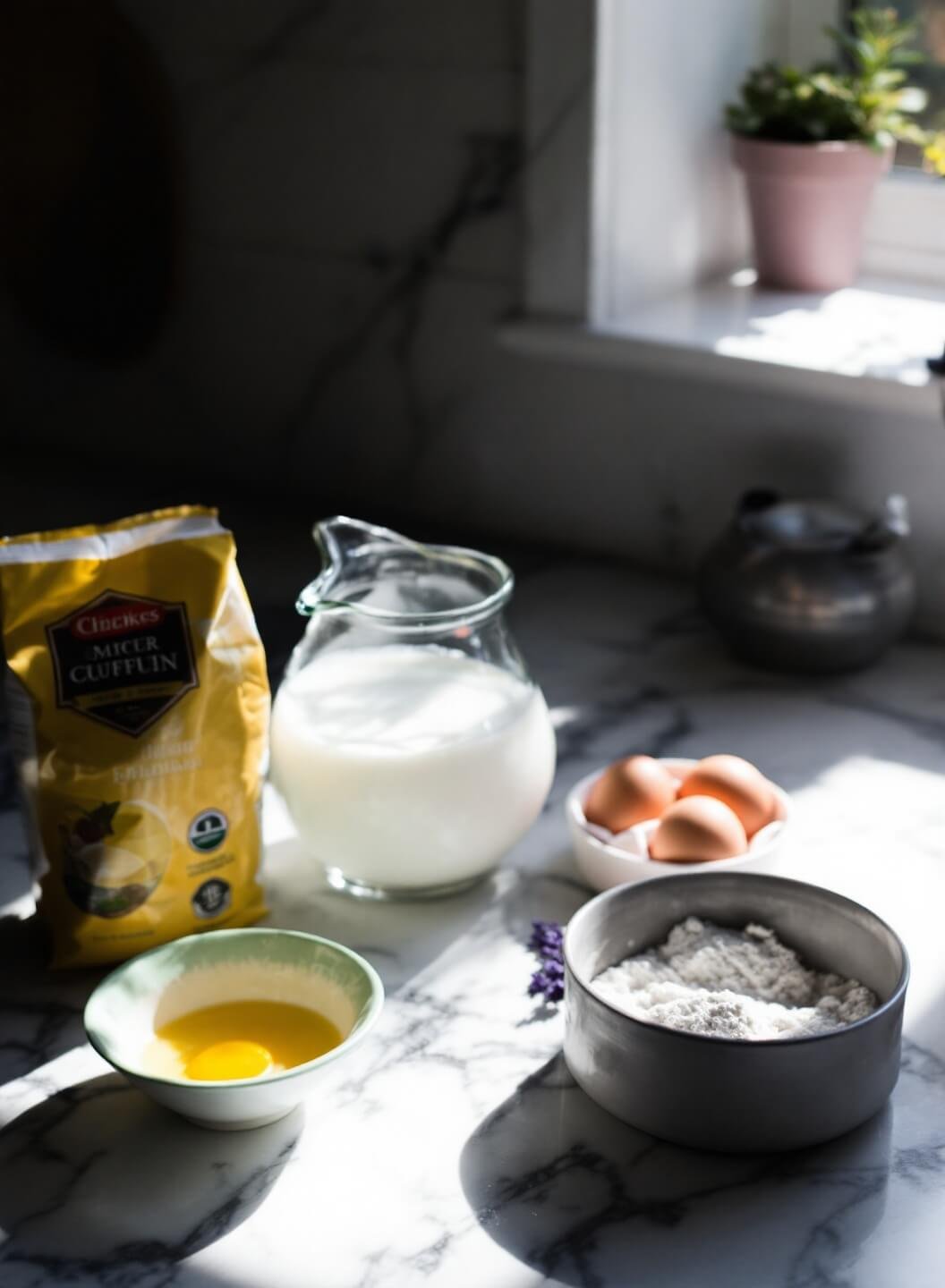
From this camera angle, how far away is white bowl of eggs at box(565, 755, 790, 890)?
1.05 meters

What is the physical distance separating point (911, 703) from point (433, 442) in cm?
63

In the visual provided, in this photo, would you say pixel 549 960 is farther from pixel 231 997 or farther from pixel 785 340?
pixel 785 340

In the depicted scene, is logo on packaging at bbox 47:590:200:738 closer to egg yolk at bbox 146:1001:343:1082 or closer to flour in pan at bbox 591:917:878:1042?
egg yolk at bbox 146:1001:343:1082

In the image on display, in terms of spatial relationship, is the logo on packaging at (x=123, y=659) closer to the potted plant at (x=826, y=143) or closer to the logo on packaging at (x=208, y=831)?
the logo on packaging at (x=208, y=831)

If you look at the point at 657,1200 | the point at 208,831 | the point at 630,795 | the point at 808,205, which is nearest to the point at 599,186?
the point at 808,205

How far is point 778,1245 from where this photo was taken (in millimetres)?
799

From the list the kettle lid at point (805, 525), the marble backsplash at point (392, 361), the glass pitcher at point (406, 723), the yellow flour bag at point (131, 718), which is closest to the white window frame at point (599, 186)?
the marble backsplash at point (392, 361)

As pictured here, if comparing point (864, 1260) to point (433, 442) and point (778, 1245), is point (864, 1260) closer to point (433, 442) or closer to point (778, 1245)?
point (778, 1245)

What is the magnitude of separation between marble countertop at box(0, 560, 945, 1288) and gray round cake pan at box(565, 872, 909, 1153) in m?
0.02

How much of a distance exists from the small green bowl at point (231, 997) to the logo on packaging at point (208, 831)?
0.26 feet

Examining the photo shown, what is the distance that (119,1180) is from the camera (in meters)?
0.85

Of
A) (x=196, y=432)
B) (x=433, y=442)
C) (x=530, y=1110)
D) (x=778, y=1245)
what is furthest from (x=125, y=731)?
(x=196, y=432)

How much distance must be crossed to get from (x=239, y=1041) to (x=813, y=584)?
0.67m

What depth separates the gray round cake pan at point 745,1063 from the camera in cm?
83
